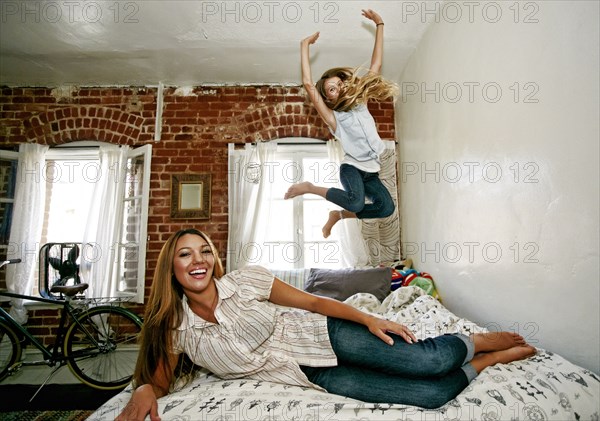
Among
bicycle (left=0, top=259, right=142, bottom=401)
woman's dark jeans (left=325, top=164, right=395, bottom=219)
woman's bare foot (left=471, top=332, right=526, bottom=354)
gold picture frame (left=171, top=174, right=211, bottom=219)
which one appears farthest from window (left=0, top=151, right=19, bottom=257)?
woman's bare foot (left=471, top=332, right=526, bottom=354)

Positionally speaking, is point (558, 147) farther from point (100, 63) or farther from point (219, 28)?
point (100, 63)

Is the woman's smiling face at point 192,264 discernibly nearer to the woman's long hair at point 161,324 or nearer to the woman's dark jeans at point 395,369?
the woman's long hair at point 161,324

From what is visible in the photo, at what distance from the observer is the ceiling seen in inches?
113

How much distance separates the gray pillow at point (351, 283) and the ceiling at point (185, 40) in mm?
1993

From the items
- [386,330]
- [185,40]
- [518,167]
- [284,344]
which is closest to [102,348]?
[284,344]

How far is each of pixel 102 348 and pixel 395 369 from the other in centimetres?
258

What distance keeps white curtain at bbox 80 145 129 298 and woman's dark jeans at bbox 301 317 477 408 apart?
A: 2.90 meters

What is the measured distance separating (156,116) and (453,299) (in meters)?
3.40

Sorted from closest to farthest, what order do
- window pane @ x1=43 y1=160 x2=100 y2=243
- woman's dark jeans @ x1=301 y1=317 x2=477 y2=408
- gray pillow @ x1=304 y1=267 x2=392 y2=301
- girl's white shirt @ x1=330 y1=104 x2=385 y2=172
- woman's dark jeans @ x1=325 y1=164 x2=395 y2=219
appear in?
woman's dark jeans @ x1=301 y1=317 x2=477 y2=408 < girl's white shirt @ x1=330 y1=104 x2=385 y2=172 < woman's dark jeans @ x1=325 y1=164 x2=395 y2=219 < gray pillow @ x1=304 y1=267 x2=392 y2=301 < window pane @ x1=43 y1=160 x2=100 y2=243

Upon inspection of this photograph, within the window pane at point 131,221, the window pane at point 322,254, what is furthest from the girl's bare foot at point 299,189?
the window pane at point 131,221

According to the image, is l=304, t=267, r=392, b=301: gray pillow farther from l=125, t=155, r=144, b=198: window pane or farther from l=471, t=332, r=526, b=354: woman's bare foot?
l=125, t=155, r=144, b=198: window pane

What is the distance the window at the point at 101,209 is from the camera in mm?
3713

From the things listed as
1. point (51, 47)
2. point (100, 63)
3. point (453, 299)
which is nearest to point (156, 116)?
point (100, 63)

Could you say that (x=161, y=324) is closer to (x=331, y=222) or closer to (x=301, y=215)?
(x=331, y=222)
